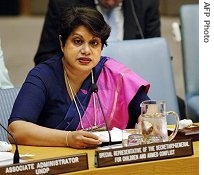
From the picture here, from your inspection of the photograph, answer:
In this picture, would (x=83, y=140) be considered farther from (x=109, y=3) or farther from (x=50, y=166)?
(x=109, y=3)

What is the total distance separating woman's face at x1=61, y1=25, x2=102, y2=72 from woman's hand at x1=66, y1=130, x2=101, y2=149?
370mm

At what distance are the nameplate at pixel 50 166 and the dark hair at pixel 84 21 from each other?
722mm

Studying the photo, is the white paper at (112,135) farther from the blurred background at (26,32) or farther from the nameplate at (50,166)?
the blurred background at (26,32)

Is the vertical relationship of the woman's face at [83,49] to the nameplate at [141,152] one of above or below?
above

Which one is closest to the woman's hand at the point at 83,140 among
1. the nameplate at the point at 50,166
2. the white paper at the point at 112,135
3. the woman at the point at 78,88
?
the white paper at the point at 112,135

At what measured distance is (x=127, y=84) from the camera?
253cm

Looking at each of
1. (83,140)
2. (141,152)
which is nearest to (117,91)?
(83,140)

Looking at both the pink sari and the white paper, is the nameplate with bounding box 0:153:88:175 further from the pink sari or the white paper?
the pink sari

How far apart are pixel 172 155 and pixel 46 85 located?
0.70 meters

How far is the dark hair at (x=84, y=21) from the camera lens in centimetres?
239

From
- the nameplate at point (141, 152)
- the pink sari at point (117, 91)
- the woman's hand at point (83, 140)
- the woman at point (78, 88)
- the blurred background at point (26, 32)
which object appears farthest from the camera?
the blurred background at point (26, 32)
